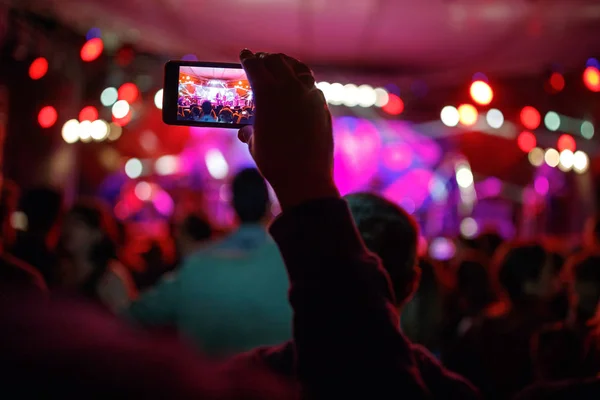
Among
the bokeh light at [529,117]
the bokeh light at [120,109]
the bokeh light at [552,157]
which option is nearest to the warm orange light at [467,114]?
the bokeh light at [529,117]

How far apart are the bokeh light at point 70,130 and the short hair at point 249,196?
773cm

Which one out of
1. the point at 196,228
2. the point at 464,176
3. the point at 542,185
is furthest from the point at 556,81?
the point at 464,176

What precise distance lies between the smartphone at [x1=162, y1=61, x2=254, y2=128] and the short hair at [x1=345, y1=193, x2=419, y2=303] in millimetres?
396

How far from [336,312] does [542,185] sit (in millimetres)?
14716

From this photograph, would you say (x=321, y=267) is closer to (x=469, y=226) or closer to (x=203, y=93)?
(x=203, y=93)

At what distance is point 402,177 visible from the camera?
15.4 meters

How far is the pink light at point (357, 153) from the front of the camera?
14.0m

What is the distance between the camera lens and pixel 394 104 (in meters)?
11.7

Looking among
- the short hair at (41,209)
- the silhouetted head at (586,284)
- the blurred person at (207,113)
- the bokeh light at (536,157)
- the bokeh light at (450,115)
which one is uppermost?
the bokeh light at (450,115)

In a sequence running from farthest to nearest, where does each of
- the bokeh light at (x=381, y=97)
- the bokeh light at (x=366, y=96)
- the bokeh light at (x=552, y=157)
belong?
1. the bokeh light at (x=552, y=157)
2. the bokeh light at (x=381, y=97)
3. the bokeh light at (x=366, y=96)

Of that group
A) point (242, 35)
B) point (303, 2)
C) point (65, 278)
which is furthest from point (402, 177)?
point (65, 278)

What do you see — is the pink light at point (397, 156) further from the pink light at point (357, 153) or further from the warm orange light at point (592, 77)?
the warm orange light at point (592, 77)

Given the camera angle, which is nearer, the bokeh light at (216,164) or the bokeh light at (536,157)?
the bokeh light at (536,157)

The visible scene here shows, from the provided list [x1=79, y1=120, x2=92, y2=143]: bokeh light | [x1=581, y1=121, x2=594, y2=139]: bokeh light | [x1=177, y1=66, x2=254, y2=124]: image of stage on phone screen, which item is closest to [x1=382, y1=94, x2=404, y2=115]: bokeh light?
[x1=581, y1=121, x2=594, y2=139]: bokeh light
